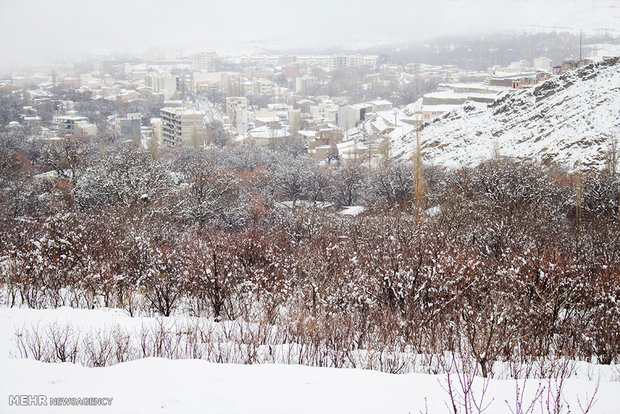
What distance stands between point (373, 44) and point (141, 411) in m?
190

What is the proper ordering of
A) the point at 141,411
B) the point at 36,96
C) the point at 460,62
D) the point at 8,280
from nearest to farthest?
the point at 141,411 < the point at 8,280 < the point at 36,96 < the point at 460,62

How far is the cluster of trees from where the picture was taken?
6109mm

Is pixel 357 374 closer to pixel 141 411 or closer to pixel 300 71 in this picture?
pixel 141 411

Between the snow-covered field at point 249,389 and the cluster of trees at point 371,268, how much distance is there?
0.70m

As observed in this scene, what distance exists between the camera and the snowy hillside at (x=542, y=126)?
29047mm

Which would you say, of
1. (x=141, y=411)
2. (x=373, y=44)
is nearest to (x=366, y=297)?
(x=141, y=411)

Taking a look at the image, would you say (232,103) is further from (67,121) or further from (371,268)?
(371,268)

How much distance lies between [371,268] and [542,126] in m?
28.6

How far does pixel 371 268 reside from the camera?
28.7ft

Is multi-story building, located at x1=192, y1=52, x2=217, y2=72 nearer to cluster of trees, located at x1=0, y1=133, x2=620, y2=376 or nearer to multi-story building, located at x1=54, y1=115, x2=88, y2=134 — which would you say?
multi-story building, located at x1=54, y1=115, x2=88, y2=134

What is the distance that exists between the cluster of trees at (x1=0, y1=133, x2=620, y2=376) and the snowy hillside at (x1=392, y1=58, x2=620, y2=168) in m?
10.3

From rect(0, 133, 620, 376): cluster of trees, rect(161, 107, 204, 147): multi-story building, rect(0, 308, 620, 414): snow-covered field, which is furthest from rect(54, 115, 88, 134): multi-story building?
rect(0, 308, 620, 414): snow-covered field

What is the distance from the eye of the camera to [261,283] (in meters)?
8.64

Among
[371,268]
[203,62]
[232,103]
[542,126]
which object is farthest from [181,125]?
[203,62]
